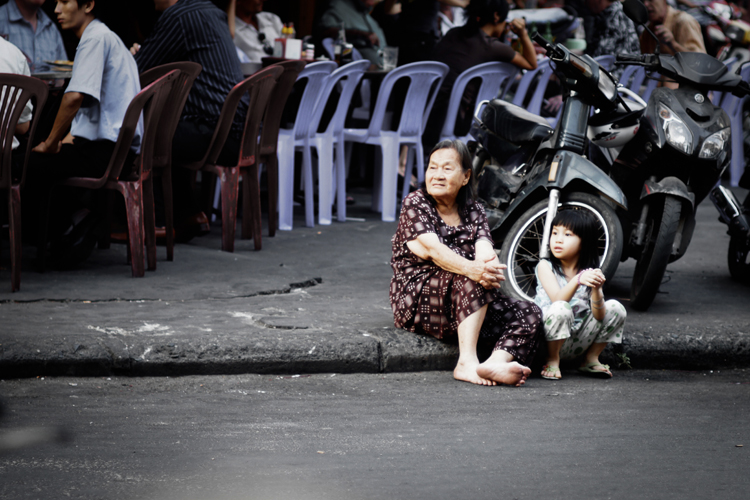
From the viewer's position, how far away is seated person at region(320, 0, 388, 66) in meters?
9.91

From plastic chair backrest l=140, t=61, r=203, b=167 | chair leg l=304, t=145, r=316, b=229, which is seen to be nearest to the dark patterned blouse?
plastic chair backrest l=140, t=61, r=203, b=167

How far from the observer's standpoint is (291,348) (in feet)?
13.6

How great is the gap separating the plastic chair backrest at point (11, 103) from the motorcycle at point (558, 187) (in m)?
2.28

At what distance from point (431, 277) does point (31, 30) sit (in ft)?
16.1

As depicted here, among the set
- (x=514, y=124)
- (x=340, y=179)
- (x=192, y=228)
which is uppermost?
(x=514, y=124)

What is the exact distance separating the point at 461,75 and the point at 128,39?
4.12 m

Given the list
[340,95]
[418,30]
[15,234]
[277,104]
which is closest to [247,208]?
[277,104]

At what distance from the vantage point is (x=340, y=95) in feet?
25.3

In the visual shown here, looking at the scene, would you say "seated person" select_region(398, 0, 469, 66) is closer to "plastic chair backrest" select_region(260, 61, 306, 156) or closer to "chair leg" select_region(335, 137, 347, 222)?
"chair leg" select_region(335, 137, 347, 222)

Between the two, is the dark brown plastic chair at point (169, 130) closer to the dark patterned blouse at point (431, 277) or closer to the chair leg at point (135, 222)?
the chair leg at point (135, 222)

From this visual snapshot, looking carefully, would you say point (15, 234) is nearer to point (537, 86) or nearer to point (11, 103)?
point (11, 103)

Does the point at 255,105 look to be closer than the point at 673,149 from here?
No

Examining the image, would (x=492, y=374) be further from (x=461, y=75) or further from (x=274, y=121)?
(x=461, y=75)

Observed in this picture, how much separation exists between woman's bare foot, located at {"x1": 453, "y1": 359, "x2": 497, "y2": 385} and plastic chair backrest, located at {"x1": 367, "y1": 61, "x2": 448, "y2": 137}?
4018mm
